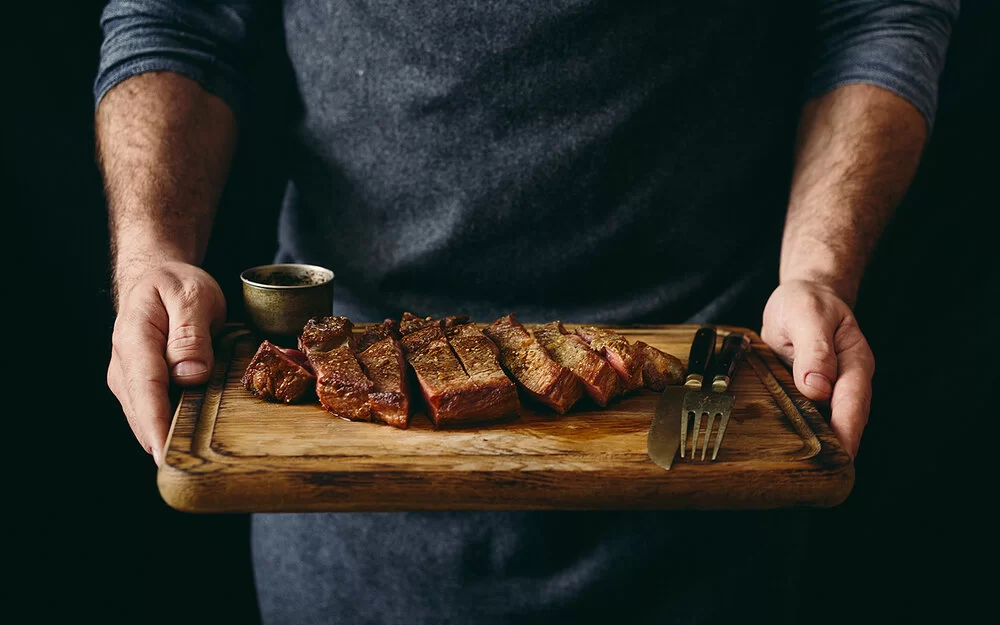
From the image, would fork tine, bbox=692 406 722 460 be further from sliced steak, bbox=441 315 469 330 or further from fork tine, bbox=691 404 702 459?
sliced steak, bbox=441 315 469 330

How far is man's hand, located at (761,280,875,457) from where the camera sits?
1925 mm

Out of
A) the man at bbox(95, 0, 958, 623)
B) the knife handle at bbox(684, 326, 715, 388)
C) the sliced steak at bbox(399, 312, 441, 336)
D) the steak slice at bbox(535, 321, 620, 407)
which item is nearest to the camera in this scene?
the steak slice at bbox(535, 321, 620, 407)

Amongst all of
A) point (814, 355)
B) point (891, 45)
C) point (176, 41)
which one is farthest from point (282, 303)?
point (891, 45)

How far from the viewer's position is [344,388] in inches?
73.5

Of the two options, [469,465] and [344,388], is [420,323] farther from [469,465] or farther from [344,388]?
[469,465]

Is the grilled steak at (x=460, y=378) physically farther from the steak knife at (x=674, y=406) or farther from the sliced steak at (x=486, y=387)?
the steak knife at (x=674, y=406)

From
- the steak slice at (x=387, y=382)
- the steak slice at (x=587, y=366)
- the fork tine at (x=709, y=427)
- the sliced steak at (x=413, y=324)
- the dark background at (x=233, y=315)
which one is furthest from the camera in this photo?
the dark background at (x=233, y=315)

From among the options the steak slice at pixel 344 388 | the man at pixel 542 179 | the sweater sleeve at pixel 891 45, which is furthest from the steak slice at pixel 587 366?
the sweater sleeve at pixel 891 45

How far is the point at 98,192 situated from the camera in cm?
326

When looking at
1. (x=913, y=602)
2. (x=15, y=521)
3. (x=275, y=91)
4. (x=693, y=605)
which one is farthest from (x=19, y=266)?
(x=913, y=602)

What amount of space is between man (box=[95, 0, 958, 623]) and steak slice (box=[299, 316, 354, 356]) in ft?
1.51

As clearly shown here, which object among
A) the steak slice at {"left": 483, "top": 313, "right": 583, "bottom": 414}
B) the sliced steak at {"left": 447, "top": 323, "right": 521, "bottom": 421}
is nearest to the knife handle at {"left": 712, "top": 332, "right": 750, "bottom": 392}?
the steak slice at {"left": 483, "top": 313, "right": 583, "bottom": 414}

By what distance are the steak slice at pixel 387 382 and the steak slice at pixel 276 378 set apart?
164 mm

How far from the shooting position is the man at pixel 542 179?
2.38 m
